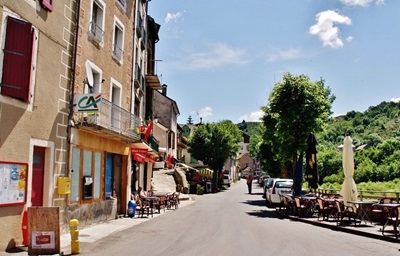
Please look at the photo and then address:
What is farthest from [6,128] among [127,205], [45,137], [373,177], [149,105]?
[373,177]

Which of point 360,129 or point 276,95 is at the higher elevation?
point 360,129

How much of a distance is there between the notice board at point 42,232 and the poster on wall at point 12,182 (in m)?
1.36

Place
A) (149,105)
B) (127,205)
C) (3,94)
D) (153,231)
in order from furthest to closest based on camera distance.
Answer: (149,105)
(127,205)
(153,231)
(3,94)

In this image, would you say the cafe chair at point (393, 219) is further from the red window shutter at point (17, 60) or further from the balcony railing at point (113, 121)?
the red window shutter at point (17, 60)

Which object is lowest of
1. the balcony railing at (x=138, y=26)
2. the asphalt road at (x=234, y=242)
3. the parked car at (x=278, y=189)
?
the asphalt road at (x=234, y=242)

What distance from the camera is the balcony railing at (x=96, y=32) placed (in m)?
15.0

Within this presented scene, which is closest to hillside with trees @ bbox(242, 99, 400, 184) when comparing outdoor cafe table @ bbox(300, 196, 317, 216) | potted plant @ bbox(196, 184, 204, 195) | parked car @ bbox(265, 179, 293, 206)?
parked car @ bbox(265, 179, 293, 206)

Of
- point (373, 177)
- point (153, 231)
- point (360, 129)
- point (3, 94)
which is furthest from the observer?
point (360, 129)

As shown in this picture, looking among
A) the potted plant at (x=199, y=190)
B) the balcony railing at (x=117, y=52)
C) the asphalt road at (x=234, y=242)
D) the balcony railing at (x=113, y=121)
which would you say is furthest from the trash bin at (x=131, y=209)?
the potted plant at (x=199, y=190)

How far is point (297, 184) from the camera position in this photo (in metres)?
19.9

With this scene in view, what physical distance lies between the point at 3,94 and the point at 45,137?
2341 millimetres

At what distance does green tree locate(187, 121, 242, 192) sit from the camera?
49.8 meters

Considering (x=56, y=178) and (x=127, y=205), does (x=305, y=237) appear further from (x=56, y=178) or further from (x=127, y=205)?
(x=127, y=205)

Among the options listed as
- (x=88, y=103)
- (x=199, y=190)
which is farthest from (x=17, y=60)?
(x=199, y=190)
